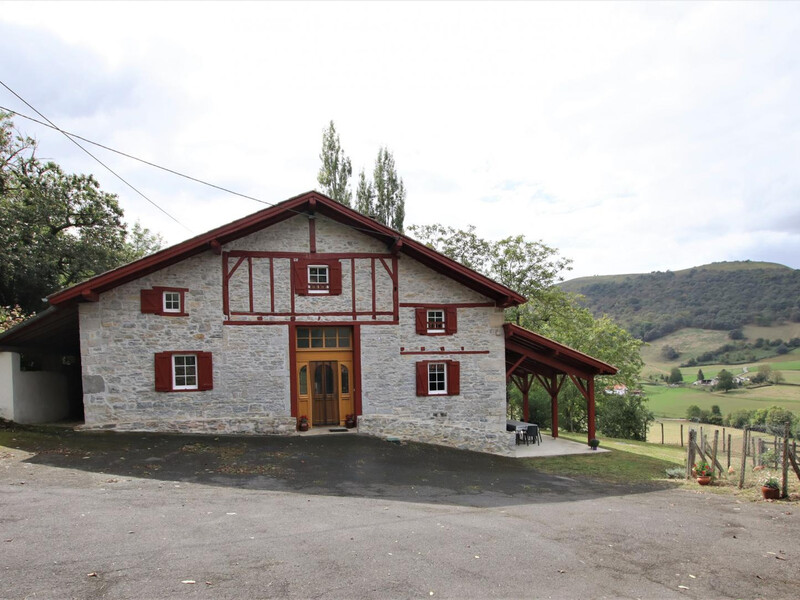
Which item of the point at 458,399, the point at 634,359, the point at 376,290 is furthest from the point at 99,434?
the point at 634,359

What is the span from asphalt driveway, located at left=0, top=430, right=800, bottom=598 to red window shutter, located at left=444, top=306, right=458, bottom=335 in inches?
203

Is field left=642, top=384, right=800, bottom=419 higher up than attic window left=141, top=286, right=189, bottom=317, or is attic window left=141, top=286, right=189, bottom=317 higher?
attic window left=141, top=286, right=189, bottom=317

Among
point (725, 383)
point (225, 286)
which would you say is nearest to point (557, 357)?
point (225, 286)

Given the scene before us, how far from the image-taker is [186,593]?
475 centimetres

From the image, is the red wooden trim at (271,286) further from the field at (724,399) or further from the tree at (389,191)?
the field at (724,399)

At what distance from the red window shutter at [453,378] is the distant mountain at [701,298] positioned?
84.5m

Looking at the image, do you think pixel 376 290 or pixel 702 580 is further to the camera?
pixel 376 290

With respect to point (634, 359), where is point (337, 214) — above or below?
above

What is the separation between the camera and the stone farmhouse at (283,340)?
14008 mm

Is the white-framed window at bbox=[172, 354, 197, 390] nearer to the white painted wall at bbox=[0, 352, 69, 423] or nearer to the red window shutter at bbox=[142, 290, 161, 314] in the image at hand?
the red window shutter at bbox=[142, 290, 161, 314]

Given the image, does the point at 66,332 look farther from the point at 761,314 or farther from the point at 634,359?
the point at 761,314

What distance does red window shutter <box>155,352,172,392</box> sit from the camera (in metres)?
14.1

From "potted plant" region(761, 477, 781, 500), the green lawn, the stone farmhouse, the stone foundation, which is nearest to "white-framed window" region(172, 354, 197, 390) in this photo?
the stone farmhouse

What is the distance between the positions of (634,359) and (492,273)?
10.1 meters
